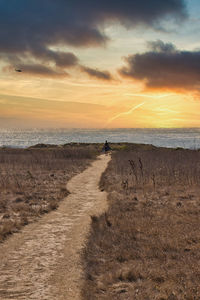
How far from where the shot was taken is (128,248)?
377 inches

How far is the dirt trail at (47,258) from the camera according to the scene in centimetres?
705

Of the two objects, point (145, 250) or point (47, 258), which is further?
point (145, 250)

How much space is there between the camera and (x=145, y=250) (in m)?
9.38

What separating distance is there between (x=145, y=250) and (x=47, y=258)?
9.94 feet

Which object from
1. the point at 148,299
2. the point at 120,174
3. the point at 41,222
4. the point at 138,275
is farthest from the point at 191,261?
the point at 120,174

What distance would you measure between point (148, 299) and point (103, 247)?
346cm

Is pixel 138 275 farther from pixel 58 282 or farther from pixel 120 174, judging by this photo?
pixel 120 174

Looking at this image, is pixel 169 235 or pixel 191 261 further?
pixel 169 235

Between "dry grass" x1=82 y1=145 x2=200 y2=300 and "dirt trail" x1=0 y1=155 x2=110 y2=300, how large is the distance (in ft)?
1.39

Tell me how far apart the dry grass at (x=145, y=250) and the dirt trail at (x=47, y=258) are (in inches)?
16.7

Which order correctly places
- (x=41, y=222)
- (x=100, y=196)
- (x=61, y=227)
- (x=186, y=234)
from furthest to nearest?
(x=100, y=196) < (x=41, y=222) < (x=61, y=227) < (x=186, y=234)

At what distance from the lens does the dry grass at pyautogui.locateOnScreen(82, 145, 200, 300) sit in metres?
7.10

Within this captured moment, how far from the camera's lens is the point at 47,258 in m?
8.99

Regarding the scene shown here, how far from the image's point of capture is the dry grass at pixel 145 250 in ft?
23.3
